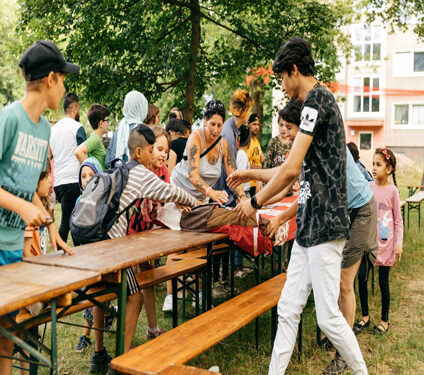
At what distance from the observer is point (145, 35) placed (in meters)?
Result: 10.8

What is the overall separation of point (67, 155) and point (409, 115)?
3282cm

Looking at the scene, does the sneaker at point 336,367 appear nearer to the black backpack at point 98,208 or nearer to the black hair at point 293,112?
the black hair at point 293,112

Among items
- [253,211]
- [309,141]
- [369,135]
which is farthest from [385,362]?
[369,135]

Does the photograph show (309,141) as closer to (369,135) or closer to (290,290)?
(290,290)

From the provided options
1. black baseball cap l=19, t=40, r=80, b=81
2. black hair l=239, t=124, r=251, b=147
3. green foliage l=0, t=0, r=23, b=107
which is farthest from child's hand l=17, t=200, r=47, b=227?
green foliage l=0, t=0, r=23, b=107

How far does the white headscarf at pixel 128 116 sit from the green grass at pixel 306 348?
5.92 feet

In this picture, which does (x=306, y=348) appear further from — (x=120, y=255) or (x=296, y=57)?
(x=296, y=57)

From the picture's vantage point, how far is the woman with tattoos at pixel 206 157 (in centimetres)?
496

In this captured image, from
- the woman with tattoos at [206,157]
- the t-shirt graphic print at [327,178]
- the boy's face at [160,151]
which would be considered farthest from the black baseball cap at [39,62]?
the woman with tattoos at [206,157]

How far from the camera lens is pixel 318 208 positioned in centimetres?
310

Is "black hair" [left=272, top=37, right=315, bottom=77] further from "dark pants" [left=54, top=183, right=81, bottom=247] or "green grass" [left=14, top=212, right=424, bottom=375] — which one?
"dark pants" [left=54, top=183, right=81, bottom=247]

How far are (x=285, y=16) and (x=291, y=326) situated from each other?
922cm

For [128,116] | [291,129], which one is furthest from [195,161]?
[291,129]

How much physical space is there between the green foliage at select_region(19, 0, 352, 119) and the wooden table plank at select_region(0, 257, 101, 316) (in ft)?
25.8
